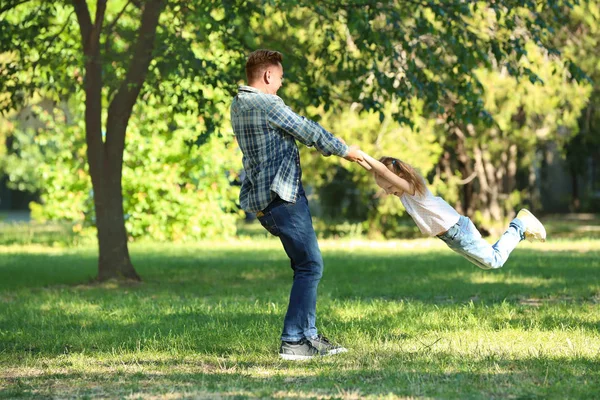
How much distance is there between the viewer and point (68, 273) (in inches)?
567

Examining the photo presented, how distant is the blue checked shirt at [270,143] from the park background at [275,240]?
1.03m

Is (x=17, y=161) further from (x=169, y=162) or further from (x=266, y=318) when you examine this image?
(x=266, y=318)

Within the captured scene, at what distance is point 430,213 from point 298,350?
3.83 feet

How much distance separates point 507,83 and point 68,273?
919cm

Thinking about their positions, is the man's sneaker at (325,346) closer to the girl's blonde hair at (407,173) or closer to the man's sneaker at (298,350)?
the man's sneaker at (298,350)

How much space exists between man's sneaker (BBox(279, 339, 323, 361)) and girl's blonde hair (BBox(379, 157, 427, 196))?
45.3 inches

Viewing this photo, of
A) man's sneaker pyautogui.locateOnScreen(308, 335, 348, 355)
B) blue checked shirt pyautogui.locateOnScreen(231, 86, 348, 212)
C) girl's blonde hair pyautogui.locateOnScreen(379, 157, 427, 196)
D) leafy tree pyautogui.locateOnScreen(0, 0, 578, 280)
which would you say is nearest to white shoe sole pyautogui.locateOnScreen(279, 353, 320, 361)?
man's sneaker pyautogui.locateOnScreen(308, 335, 348, 355)

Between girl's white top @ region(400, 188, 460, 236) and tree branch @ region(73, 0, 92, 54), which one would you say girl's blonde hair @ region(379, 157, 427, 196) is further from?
tree branch @ region(73, 0, 92, 54)

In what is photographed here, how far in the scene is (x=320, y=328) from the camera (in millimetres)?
7895

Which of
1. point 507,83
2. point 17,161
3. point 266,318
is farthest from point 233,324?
point 17,161

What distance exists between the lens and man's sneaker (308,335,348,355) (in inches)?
260

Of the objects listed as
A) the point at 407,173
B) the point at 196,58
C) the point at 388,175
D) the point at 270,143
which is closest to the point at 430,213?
the point at 407,173

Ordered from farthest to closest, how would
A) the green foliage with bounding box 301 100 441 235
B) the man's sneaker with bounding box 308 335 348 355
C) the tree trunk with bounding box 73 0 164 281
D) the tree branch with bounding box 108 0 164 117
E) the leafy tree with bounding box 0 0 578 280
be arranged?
the green foliage with bounding box 301 100 441 235 → the tree trunk with bounding box 73 0 164 281 → the tree branch with bounding box 108 0 164 117 → the leafy tree with bounding box 0 0 578 280 → the man's sneaker with bounding box 308 335 348 355

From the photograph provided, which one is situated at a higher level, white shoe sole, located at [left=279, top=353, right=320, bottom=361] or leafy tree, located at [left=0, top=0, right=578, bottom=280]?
leafy tree, located at [left=0, top=0, right=578, bottom=280]
